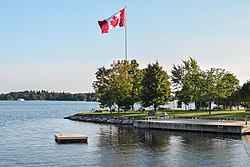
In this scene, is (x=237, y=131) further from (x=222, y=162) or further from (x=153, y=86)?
(x=153, y=86)

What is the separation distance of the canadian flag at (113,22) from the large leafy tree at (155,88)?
105 ft

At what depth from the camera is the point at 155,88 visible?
89.4 meters

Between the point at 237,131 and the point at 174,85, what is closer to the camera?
the point at 237,131

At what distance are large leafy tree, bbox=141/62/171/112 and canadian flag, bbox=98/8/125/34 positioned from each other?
3206 centimetres

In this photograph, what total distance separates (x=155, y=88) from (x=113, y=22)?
3382 cm

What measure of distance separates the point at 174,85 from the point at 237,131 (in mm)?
47612

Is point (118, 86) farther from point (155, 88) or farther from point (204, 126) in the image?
point (204, 126)

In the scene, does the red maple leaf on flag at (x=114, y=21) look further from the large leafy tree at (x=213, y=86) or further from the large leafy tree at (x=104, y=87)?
the large leafy tree at (x=104, y=87)

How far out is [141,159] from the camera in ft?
125

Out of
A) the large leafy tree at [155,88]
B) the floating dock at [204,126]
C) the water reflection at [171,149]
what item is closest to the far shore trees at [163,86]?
the large leafy tree at [155,88]

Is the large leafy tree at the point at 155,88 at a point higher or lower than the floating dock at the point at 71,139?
higher

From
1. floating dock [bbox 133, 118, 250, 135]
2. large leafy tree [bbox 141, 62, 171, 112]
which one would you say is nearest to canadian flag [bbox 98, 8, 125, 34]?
floating dock [bbox 133, 118, 250, 135]

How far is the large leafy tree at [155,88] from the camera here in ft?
293

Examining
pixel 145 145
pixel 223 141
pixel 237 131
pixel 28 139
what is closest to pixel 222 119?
pixel 237 131
